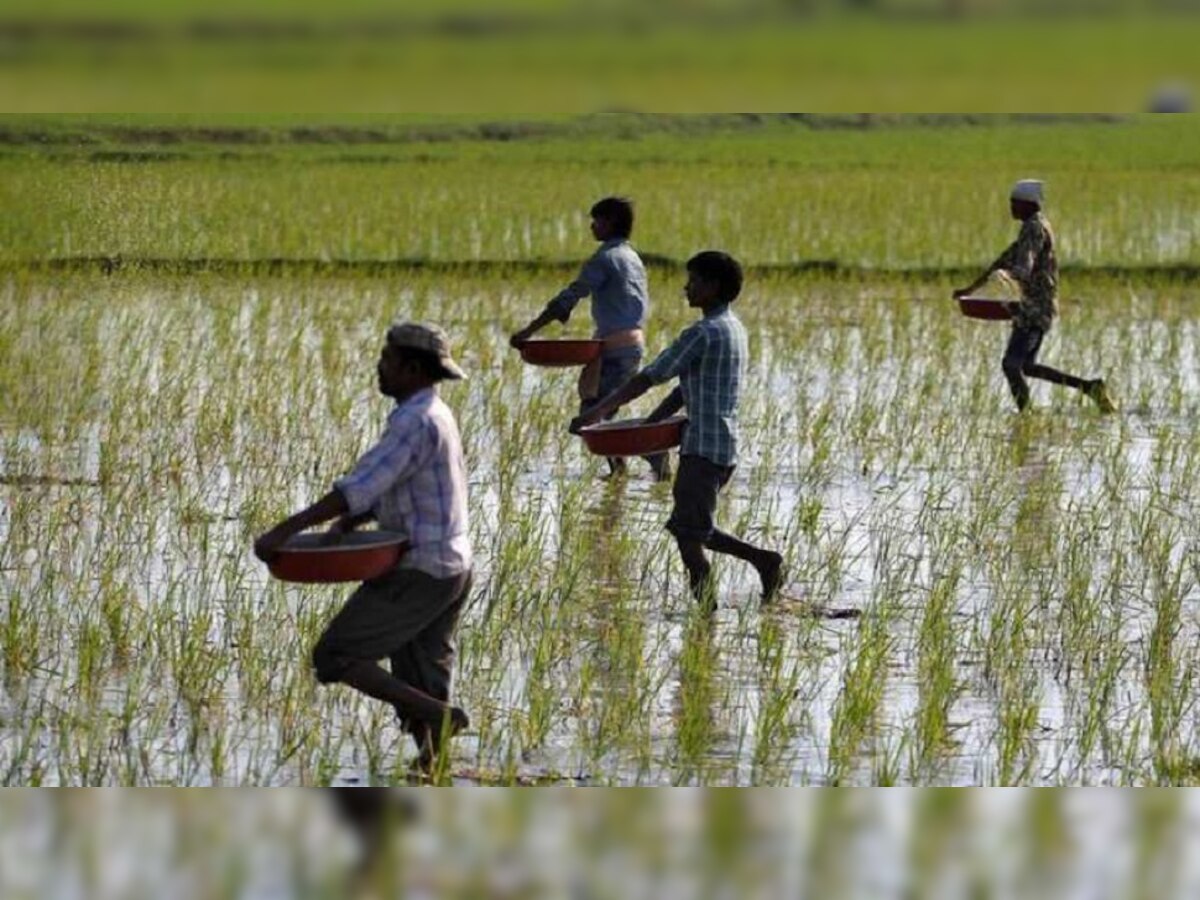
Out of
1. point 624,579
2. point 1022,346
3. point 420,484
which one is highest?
point 1022,346

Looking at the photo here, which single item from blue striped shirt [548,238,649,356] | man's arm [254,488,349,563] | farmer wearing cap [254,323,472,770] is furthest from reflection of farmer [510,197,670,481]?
man's arm [254,488,349,563]

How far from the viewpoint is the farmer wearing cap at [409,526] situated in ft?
10.5

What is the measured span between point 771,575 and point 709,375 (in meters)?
0.59

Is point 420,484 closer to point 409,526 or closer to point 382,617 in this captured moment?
point 409,526

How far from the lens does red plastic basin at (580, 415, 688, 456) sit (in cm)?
446

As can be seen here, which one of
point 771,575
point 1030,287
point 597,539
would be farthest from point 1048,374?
point 771,575

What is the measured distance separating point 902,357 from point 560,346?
4.67 m

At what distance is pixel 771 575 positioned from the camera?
491 cm

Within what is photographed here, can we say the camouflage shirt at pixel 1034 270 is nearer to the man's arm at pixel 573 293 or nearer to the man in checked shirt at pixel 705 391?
the man's arm at pixel 573 293

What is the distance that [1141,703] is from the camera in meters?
4.04

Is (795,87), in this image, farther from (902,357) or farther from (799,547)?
(902,357)

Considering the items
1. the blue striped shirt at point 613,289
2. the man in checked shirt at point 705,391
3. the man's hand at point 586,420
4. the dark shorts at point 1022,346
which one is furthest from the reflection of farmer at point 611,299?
the dark shorts at point 1022,346

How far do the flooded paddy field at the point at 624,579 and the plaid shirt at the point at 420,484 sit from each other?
41cm

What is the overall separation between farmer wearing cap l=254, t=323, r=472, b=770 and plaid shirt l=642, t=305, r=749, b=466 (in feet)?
4.50
